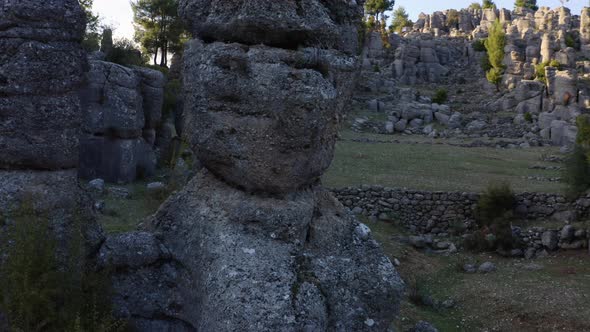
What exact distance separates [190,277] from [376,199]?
12.5m

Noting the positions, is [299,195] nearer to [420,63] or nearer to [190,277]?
[190,277]

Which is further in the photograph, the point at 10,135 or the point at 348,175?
the point at 348,175

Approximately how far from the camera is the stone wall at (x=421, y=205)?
17.0m

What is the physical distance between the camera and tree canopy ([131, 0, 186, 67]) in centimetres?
3462

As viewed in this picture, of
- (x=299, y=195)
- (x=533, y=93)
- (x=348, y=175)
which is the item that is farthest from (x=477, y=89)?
(x=299, y=195)

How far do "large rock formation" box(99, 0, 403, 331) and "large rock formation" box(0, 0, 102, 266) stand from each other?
611mm

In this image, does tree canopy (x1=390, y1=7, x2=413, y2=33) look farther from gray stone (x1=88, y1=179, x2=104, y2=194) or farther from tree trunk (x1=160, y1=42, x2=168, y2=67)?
gray stone (x1=88, y1=179, x2=104, y2=194)

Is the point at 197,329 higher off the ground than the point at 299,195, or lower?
lower

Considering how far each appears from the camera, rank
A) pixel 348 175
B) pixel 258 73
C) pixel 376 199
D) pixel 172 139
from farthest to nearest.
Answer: pixel 172 139 → pixel 348 175 → pixel 376 199 → pixel 258 73

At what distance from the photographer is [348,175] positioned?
64.1 ft

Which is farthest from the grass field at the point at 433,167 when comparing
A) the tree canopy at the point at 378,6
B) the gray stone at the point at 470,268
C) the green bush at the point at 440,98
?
the tree canopy at the point at 378,6

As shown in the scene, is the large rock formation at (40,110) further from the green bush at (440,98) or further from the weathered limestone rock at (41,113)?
the green bush at (440,98)

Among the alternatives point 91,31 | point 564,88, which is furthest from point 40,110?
point 564,88

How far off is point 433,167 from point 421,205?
15.9 ft
